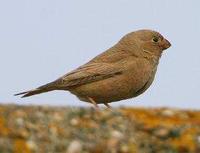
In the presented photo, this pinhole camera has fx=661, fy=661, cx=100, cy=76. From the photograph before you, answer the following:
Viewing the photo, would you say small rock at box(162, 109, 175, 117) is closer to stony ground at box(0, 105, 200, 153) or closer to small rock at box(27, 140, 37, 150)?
stony ground at box(0, 105, 200, 153)

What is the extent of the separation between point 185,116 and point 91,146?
1343mm

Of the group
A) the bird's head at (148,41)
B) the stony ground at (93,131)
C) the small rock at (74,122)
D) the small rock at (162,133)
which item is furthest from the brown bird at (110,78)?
the small rock at (162,133)

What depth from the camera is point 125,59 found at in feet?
38.7

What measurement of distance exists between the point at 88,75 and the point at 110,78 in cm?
40

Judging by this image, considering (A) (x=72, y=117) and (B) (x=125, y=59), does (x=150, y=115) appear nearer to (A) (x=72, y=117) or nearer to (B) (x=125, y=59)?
(A) (x=72, y=117)

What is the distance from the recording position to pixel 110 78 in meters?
11.4

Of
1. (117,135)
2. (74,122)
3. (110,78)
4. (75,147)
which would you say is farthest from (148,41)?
(75,147)

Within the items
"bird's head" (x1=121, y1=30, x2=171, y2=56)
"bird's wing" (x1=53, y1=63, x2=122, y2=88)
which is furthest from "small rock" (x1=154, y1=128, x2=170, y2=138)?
"bird's head" (x1=121, y1=30, x2=171, y2=56)

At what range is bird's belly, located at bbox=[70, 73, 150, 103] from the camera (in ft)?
37.0

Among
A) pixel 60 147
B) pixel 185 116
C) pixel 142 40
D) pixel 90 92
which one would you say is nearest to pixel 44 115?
pixel 60 147

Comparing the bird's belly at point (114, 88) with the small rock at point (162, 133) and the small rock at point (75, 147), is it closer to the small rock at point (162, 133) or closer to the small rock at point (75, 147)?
the small rock at point (162, 133)

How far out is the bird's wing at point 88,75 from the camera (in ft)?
37.6

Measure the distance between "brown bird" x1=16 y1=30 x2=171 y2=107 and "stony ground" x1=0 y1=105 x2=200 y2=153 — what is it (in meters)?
5.68

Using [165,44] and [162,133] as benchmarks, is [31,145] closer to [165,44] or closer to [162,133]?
[162,133]
